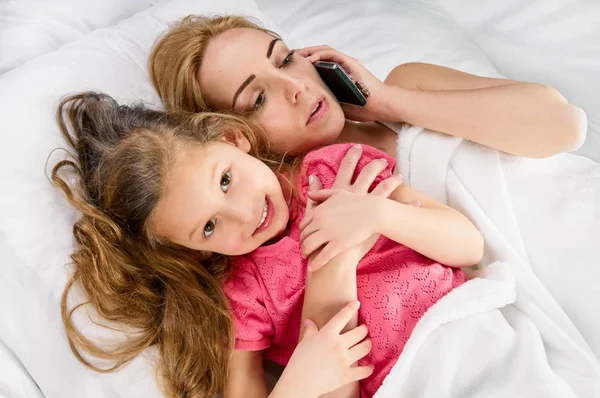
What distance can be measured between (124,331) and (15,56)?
2.26ft

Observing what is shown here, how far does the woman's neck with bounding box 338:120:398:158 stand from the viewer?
1275mm

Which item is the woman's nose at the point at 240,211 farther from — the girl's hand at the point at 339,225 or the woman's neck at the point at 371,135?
the woman's neck at the point at 371,135

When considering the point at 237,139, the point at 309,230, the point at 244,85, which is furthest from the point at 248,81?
the point at 309,230

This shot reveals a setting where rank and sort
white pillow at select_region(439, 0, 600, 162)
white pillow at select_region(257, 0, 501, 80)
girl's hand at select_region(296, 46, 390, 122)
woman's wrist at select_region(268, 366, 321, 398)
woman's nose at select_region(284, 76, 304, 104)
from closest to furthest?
woman's wrist at select_region(268, 366, 321, 398)
woman's nose at select_region(284, 76, 304, 104)
girl's hand at select_region(296, 46, 390, 122)
white pillow at select_region(439, 0, 600, 162)
white pillow at select_region(257, 0, 501, 80)

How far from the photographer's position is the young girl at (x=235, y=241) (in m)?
0.96

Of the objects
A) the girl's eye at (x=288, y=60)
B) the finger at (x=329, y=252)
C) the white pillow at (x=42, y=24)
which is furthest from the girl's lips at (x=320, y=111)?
the white pillow at (x=42, y=24)

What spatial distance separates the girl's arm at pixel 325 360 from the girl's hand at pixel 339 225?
0.30 ft

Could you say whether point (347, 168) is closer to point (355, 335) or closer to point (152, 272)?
point (355, 335)

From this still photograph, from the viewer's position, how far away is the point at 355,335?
951 mm

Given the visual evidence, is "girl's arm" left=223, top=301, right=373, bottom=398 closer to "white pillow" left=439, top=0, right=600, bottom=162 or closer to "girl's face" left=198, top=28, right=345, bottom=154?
"girl's face" left=198, top=28, right=345, bottom=154

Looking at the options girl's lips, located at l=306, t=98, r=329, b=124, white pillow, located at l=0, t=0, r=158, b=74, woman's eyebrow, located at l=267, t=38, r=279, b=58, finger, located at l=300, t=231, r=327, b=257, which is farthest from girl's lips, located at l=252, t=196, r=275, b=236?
white pillow, located at l=0, t=0, r=158, b=74

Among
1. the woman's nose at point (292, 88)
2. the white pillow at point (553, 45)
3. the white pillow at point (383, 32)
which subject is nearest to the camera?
the woman's nose at point (292, 88)

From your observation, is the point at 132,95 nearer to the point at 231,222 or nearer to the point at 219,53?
the point at 219,53

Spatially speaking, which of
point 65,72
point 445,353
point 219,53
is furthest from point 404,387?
point 65,72
